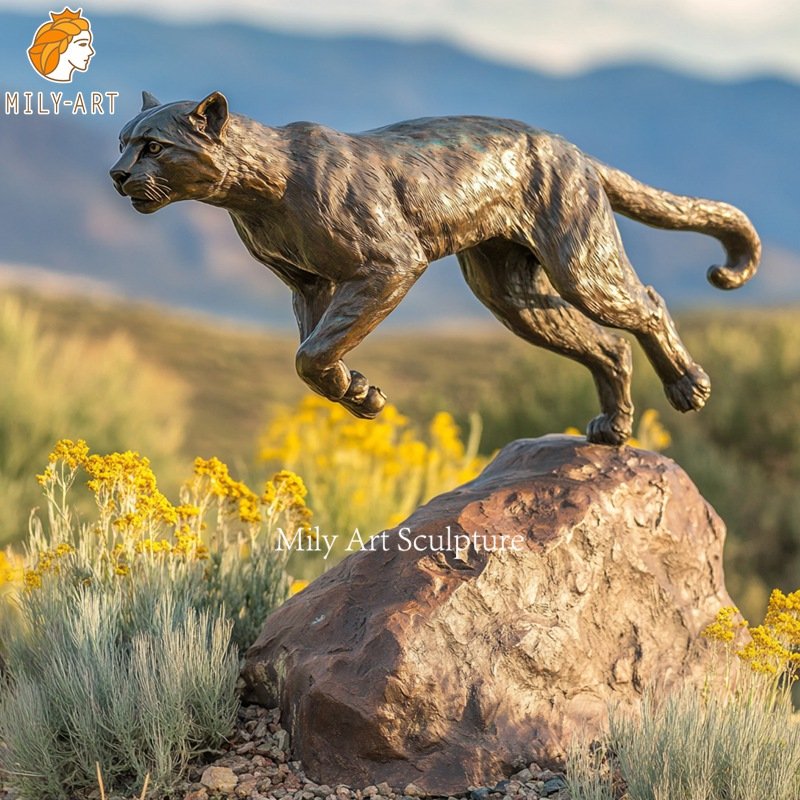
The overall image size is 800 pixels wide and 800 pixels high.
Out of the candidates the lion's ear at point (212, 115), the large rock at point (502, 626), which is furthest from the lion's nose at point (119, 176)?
the large rock at point (502, 626)

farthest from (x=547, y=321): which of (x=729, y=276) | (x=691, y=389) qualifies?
(x=729, y=276)

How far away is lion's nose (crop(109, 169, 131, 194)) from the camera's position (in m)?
3.19

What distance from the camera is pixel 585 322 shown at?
14.0 ft

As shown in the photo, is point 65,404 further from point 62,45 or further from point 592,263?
point 592,263

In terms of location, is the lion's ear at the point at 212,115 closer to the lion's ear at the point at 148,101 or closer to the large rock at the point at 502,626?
the lion's ear at the point at 148,101

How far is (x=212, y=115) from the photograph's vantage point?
3.24 metres

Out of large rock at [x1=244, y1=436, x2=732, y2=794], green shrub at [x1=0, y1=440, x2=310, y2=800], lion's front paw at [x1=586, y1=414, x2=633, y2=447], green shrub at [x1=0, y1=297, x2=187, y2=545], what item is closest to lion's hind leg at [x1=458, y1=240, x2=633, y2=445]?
lion's front paw at [x1=586, y1=414, x2=633, y2=447]

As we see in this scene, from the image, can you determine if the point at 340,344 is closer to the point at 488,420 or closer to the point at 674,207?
the point at 674,207

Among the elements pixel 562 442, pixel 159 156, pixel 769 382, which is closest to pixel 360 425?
pixel 562 442

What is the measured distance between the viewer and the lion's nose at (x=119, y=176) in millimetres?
3189

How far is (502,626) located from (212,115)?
1886 millimetres

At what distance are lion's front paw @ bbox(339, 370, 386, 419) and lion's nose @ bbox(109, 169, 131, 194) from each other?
3.02 feet

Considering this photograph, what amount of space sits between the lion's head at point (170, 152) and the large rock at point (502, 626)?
1464 millimetres

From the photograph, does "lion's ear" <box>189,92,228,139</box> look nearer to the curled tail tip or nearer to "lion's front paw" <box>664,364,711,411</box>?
"lion's front paw" <box>664,364,711,411</box>
